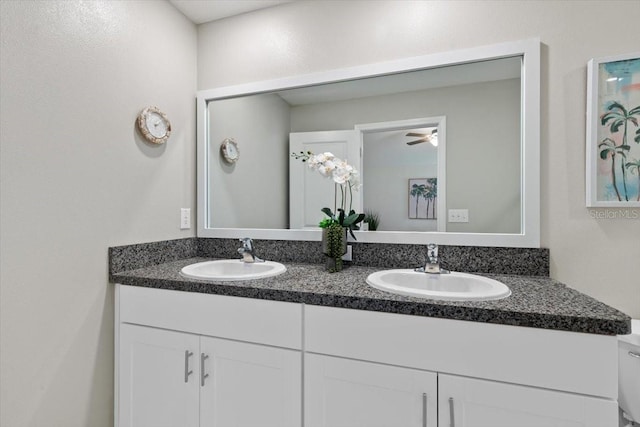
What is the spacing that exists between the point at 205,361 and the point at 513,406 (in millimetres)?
1048

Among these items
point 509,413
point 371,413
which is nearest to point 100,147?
point 371,413

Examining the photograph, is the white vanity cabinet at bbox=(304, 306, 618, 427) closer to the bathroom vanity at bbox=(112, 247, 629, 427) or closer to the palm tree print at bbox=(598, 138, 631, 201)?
the bathroom vanity at bbox=(112, 247, 629, 427)

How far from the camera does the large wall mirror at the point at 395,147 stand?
1388 mm

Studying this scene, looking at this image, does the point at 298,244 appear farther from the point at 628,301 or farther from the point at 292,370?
the point at 628,301

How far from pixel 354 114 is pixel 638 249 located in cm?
131

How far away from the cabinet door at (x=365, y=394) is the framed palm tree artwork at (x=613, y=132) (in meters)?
1.02

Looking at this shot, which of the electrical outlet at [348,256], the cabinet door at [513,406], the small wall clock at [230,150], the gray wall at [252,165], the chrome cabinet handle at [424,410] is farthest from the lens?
the small wall clock at [230,150]

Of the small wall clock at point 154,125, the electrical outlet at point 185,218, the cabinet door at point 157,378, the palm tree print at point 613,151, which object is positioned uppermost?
the small wall clock at point 154,125

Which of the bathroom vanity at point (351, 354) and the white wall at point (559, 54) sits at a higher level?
the white wall at point (559, 54)

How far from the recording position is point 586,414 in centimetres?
83

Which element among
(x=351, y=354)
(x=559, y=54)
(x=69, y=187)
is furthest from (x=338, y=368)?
(x=559, y=54)

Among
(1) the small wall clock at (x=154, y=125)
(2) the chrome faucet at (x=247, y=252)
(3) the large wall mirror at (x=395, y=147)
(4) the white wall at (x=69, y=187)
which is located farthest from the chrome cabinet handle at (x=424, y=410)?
(1) the small wall clock at (x=154, y=125)

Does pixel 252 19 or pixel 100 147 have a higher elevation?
pixel 252 19

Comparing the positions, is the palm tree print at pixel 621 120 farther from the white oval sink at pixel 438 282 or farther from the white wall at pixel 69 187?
the white wall at pixel 69 187
